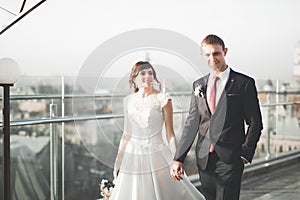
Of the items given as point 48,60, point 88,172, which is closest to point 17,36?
point 48,60

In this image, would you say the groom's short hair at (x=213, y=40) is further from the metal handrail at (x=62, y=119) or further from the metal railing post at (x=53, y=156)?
the metal railing post at (x=53, y=156)

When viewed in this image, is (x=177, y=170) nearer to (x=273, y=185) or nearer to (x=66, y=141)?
(x=66, y=141)

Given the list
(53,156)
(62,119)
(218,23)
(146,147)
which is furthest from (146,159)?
(218,23)

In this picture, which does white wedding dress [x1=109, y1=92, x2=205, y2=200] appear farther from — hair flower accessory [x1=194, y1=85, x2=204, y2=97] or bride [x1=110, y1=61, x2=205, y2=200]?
hair flower accessory [x1=194, y1=85, x2=204, y2=97]

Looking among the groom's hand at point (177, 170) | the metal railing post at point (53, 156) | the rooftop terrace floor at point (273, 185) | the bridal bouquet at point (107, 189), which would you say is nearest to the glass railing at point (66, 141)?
the metal railing post at point (53, 156)

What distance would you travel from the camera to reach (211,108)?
90.5 inches

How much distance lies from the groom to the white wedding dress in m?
0.09

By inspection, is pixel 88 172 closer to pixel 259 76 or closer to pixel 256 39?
pixel 259 76

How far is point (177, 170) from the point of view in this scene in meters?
2.29

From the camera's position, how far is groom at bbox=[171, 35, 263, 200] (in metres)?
2.19

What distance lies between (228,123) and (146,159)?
1.58 ft

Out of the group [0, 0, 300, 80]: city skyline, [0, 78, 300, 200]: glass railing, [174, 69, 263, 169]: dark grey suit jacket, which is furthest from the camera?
[0, 0, 300, 80]: city skyline

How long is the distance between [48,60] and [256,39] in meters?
3.39

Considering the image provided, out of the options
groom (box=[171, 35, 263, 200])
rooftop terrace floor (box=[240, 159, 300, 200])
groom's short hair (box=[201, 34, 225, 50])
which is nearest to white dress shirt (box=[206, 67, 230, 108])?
groom (box=[171, 35, 263, 200])
